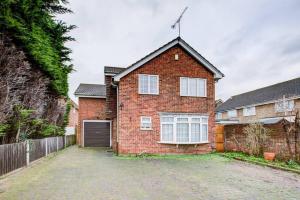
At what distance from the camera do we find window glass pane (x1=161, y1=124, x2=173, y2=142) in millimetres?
17844

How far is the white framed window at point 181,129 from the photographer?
17.8 meters

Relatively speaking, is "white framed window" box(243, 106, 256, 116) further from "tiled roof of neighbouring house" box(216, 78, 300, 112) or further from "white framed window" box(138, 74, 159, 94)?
"white framed window" box(138, 74, 159, 94)

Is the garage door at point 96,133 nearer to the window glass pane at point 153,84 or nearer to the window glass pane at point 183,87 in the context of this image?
the window glass pane at point 153,84

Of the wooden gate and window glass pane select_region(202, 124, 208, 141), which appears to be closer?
window glass pane select_region(202, 124, 208, 141)

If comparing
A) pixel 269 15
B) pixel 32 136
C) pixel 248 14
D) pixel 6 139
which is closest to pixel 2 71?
pixel 6 139

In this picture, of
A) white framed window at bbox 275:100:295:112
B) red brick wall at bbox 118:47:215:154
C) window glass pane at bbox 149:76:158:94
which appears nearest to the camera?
white framed window at bbox 275:100:295:112

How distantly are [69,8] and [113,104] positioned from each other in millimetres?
8783

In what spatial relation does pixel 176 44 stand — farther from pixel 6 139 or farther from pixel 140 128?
pixel 6 139

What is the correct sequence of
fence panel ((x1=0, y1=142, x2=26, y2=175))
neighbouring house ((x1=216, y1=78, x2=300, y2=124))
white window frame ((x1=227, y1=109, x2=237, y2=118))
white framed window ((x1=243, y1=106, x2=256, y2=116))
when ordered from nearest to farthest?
fence panel ((x1=0, y1=142, x2=26, y2=175))
neighbouring house ((x1=216, y1=78, x2=300, y2=124))
white framed window ((x1=243, y1=106, x2=256, y2=116))
white window frame ((x1=227, y1=109, x2=237, y2=118))

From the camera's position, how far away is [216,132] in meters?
20.0

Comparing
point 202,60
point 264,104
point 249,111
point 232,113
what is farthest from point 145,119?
point 232,113

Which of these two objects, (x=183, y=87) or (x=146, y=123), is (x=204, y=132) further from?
(x=146, y=123)

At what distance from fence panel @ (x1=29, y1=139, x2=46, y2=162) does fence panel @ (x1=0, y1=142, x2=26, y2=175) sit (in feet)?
4.05

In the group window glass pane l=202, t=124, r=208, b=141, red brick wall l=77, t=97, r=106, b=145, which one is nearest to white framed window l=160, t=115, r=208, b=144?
window glass pane l=202, t=124, r=208, b=141
